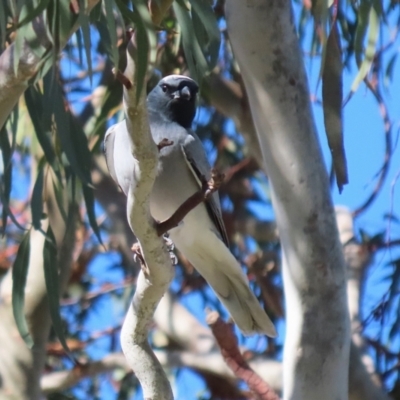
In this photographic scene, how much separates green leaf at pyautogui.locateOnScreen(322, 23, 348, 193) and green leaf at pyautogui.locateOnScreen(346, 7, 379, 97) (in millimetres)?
263

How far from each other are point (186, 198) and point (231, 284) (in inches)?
10.6

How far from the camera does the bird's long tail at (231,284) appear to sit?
229 centimetres

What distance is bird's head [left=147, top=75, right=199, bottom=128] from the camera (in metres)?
2.59

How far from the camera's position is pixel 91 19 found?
1954 mm

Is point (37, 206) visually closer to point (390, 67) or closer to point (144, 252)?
point (144, 252)

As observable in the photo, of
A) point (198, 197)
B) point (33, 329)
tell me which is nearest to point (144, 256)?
point (198, 197)

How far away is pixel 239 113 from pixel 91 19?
4.38ft

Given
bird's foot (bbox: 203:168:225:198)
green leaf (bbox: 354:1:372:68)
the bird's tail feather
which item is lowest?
bird's foot (bbox: 203:168:225:198)

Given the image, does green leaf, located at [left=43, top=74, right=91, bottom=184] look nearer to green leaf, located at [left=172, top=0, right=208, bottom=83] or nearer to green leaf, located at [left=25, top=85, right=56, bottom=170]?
green leaf, located at [left=25, top=85, right=56, bottom=170]

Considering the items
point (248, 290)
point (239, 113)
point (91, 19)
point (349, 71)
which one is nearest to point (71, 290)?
point (239, 113)

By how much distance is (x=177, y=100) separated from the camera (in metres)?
2.58

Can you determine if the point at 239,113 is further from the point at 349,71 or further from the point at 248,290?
the point at 248,290

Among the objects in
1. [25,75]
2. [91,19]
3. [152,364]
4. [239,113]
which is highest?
[239,113]

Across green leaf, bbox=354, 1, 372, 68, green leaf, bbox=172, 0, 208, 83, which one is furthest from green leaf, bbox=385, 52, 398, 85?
green leaf, bbox=172, 0, 208, 83
